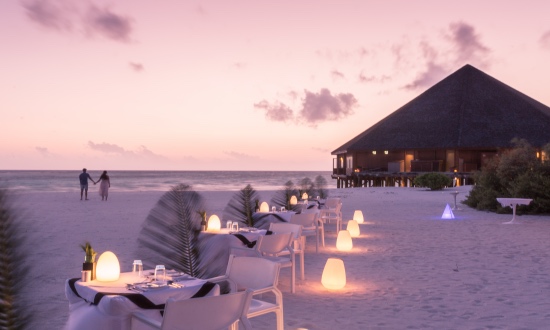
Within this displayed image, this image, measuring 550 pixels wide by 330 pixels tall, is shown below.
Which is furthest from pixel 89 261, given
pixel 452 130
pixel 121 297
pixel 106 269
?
pixel 452 130

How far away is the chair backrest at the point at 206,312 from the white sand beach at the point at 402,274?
922 millimetres

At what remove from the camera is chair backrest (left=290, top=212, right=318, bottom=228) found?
28.9ft

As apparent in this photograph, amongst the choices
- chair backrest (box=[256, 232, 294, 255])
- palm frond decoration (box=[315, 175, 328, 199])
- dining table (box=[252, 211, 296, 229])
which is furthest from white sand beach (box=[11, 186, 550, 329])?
palm frond decoration (box=[315, 175, 328, 199])

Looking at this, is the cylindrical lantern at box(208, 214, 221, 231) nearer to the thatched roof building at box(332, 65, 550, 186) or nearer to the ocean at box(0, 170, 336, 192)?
the ocean at box(0, 170, 336, 192)

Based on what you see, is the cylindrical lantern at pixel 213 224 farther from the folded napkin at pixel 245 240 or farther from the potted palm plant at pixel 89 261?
the potted palm plant at pixel 89 261

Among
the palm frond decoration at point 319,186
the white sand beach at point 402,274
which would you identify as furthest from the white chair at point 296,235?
the palm frond decoration at point 319,186

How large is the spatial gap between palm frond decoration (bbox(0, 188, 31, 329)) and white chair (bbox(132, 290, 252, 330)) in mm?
832

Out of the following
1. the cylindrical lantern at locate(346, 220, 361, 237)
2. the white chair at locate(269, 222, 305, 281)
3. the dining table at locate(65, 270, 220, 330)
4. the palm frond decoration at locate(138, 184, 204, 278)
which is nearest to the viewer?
the dining table at locate(65, 270, 220, 330)

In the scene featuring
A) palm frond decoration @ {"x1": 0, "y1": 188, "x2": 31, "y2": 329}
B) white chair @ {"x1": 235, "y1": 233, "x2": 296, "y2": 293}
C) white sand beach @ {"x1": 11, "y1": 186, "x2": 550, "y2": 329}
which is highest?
palm frond decoration @ {"x1": 0, "y1": 188, "x2": 31, "y2": 329}

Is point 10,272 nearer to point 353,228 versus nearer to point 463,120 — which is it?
point 353,228

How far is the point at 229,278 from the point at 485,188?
1812 cm

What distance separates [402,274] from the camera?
754 cm

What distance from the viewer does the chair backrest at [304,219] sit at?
8805mm

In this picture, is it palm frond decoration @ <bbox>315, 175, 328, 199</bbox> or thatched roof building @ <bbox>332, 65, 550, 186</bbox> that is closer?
palm frond decoration @ <bbox>315, 175, 328, 199</bbox>
